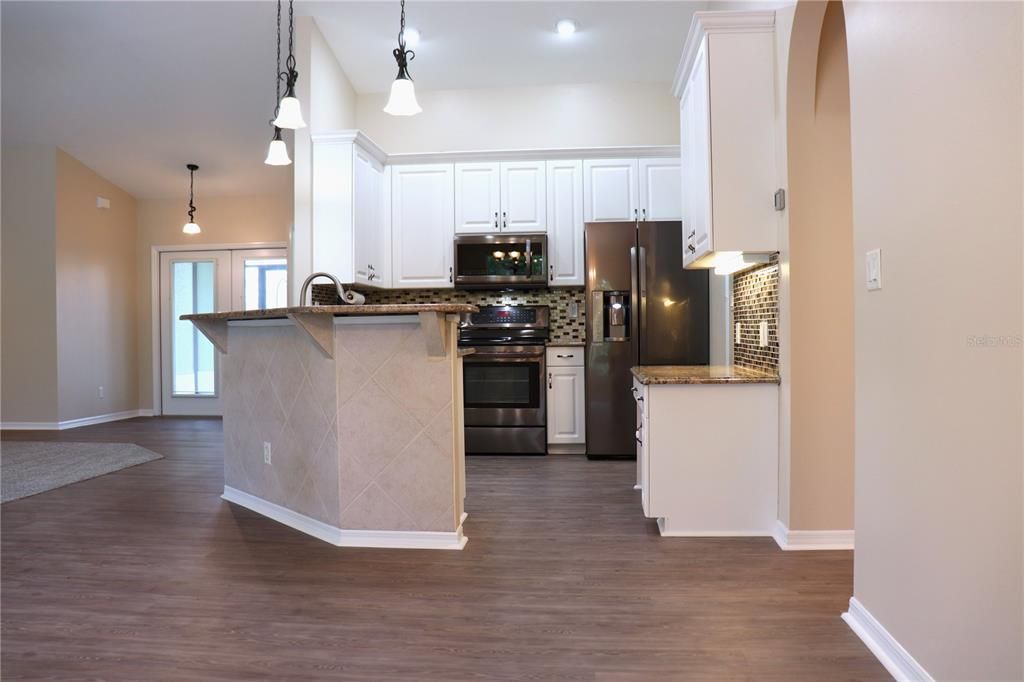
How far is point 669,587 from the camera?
7.13ft

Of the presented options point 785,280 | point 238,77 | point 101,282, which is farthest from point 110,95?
point 785,280

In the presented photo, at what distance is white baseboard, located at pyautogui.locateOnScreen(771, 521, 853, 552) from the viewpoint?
8.31 ft

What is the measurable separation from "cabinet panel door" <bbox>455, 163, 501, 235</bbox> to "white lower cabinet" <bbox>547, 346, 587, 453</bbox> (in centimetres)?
119

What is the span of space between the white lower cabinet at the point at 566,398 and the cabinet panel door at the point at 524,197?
1.05 m

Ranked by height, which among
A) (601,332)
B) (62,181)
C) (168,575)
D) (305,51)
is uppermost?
(305,51)

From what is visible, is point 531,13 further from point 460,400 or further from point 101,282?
point 101,282

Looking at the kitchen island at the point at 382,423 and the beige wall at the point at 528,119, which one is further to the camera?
the beige wall at the point at 528,119

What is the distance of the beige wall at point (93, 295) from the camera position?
20.0 ft

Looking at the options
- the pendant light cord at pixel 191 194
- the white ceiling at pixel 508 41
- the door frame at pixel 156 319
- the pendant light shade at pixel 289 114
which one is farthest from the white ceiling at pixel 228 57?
the pendant light shade at pixel 289 114

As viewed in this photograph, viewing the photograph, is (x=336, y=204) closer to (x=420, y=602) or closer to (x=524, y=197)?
(x=524, y=197)

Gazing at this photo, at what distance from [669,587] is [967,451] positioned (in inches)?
45.6

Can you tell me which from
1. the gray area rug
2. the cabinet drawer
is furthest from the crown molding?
the gray area rug

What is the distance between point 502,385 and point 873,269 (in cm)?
317

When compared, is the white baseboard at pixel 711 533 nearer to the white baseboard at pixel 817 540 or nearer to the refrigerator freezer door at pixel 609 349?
the white baseboard at pixel 817 540
